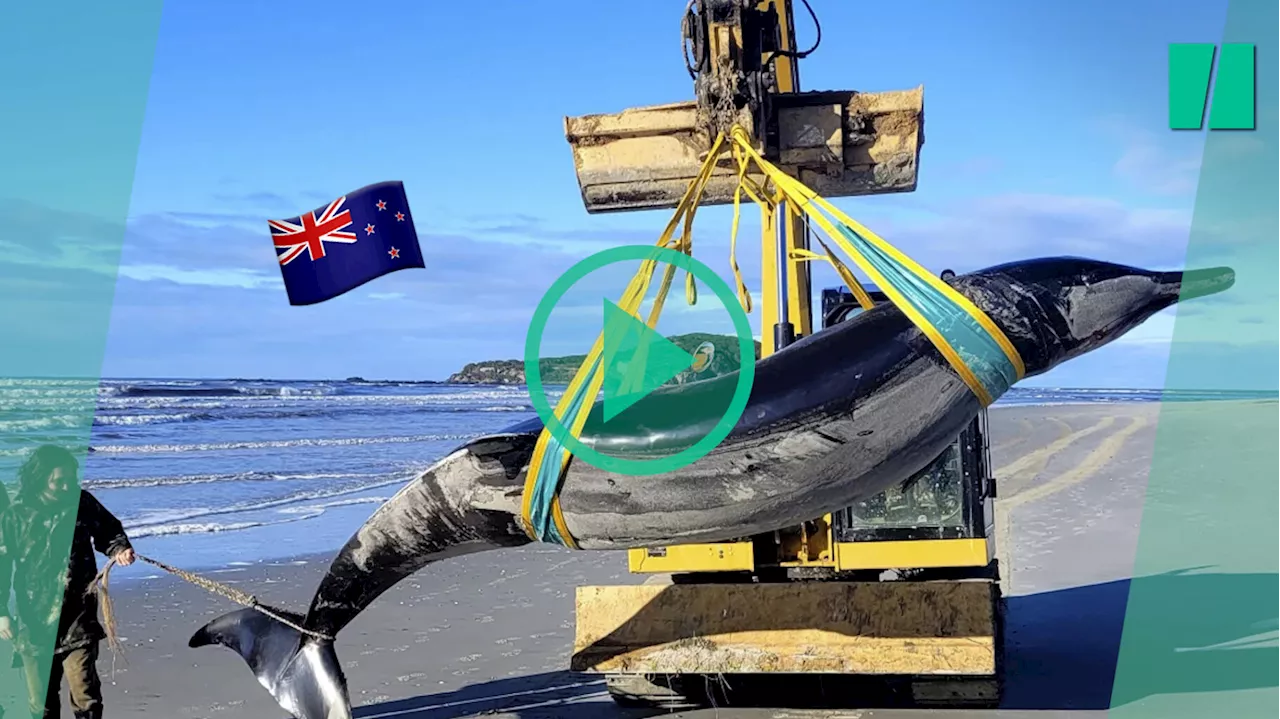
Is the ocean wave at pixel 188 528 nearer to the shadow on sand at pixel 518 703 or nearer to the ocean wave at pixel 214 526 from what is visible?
the ocean wave at pixel 214 526

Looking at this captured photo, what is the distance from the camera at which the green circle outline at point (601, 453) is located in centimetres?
450

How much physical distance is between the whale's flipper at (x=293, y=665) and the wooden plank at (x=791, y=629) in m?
1.32

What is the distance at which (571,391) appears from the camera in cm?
463

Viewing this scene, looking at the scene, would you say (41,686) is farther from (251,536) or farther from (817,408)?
(251,536)

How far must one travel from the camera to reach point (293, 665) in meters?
6.04

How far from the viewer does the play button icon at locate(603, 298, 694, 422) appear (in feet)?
15.4

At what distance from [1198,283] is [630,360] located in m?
2.00

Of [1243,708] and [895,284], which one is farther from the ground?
[895,284]

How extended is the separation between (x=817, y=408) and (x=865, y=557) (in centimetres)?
243

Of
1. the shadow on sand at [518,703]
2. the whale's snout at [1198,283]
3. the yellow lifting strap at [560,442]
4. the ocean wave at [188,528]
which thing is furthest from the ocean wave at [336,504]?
the whale's snout at [1198,283]

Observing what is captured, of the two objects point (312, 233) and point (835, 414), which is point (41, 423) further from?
point (835, 414)

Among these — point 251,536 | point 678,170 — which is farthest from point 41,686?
point 251,536

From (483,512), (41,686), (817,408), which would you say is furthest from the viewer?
(41,686)

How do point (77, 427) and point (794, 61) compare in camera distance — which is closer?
point (794, 61)
